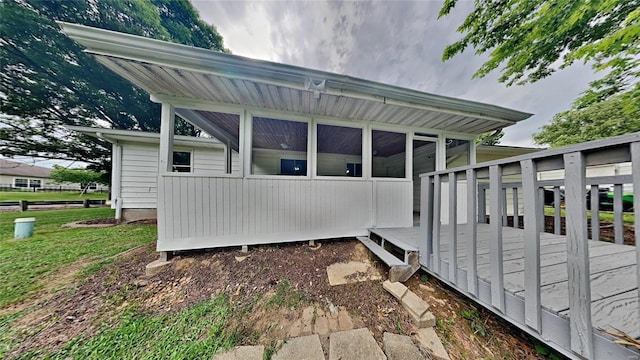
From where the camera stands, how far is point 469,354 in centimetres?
158

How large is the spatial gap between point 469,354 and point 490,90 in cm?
978

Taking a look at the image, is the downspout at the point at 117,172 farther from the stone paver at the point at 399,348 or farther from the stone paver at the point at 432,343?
the stone paver at the point at 432,343

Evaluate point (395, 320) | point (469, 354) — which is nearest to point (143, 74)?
point (395, 320)

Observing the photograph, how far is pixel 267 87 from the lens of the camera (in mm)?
2701

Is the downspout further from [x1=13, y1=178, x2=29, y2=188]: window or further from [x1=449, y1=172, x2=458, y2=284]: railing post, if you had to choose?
[x1=13, y1=178, x2=29, y2=188]: window

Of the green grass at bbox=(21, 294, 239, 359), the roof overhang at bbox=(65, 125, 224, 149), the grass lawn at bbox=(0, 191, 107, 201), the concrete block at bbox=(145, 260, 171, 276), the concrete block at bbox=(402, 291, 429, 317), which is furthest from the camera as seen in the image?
the grass lawn at bbox=(0, 191, 107, 201)

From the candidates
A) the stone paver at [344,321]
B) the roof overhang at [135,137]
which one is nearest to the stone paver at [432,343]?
the stone paver at [344,321]

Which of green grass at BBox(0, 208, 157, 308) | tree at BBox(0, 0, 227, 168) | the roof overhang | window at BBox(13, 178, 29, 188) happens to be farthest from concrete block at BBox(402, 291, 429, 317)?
window at BBox(13, 178, 29, 188)

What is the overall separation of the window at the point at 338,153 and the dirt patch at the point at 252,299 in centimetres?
320

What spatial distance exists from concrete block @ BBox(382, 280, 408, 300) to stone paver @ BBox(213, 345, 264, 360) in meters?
1.44

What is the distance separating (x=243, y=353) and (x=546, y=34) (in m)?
6.44

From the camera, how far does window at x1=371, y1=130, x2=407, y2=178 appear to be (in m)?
4.81

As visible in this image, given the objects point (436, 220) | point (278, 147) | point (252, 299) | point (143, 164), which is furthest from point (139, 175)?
point (436, 220)

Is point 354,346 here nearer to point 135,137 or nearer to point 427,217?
point 427,217
